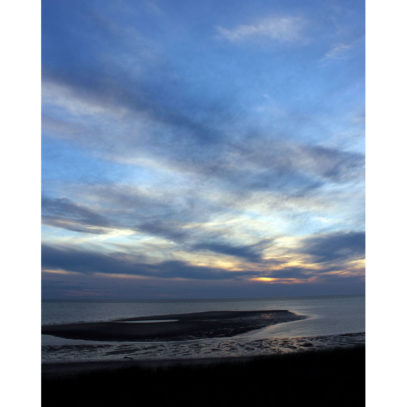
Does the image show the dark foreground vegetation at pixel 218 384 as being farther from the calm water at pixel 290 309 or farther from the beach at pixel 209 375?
the calm water at pixel 290 309

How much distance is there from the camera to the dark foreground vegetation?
968 centimetres

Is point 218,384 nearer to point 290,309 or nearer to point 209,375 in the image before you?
point 209,375

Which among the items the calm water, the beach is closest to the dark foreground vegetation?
the beach

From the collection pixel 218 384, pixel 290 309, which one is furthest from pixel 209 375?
pixel 290 309

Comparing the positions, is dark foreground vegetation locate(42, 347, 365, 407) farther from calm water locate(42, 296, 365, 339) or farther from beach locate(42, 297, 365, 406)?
calm water locate(42, 296, 365, 339)

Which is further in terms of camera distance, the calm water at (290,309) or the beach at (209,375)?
the calm water at (290,309)

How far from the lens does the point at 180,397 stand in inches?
391

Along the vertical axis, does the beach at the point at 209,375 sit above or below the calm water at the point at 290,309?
above

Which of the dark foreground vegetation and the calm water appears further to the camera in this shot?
the calm water

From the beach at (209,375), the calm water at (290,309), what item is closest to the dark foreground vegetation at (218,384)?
the beach at (209,375)

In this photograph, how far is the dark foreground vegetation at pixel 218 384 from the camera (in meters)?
9.68
